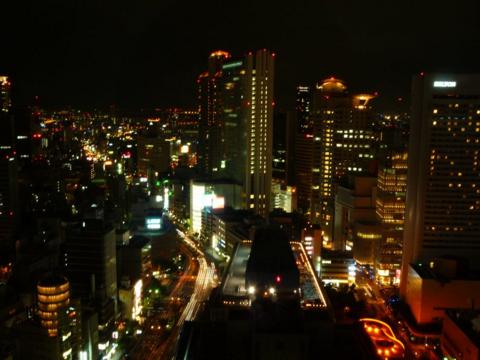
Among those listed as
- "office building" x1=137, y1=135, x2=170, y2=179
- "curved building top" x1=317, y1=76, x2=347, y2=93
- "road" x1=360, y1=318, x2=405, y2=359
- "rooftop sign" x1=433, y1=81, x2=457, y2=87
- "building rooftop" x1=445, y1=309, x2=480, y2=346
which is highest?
"curved building top" x1=317, y1=76, x2=347, y2=93

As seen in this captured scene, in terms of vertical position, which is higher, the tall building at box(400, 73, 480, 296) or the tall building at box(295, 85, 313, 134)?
the tall building at box(295, 85, 313, 134)

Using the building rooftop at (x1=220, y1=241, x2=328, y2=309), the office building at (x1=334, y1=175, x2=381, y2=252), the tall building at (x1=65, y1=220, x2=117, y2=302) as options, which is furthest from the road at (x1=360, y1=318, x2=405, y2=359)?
the office building at (x1=334, y1=175, x2=381, y2=252)

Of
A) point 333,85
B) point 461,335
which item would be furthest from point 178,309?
point 333,85

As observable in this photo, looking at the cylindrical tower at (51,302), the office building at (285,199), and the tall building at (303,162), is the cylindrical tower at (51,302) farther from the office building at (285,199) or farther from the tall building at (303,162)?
the tall building at (303,162)

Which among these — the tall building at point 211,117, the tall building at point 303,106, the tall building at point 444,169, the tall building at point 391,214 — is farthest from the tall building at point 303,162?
the tall building at point 444,169

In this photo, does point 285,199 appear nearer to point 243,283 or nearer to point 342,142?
point 342,142

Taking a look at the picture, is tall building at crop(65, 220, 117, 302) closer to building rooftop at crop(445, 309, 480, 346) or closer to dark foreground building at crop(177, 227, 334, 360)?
dark foreground building at crop(177, 227, 334, 360)

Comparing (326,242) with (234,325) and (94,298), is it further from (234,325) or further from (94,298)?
(234,325)
